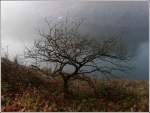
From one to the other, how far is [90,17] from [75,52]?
2.62ft

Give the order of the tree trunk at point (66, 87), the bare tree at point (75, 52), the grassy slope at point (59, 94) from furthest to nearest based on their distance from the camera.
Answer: the tree trunk at point (66, 87) → the bare tree at point (75, 52) → the grassy slope at point (59, 94)

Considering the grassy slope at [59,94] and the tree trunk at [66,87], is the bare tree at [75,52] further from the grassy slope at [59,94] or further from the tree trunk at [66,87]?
the grassy slope at [59,94]

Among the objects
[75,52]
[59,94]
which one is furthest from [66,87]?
[75,52]

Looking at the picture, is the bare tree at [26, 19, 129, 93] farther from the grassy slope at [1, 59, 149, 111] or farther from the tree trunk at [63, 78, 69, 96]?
the grassy slope at [1, 59, 149, 111]

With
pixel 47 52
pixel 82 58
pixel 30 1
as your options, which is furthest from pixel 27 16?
pixel 82 58

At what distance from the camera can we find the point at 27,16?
8711mm

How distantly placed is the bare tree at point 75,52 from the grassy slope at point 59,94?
25cm

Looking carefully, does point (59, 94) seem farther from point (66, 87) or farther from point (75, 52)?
point (75, 52)

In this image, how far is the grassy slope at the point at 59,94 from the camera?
8398 millimetres

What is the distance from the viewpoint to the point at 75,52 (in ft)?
29.1

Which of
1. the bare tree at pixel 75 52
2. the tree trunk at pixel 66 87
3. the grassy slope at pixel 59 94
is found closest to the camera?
the grassy slope at pixel 59 94

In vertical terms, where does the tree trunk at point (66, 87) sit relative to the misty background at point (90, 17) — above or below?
Result: below

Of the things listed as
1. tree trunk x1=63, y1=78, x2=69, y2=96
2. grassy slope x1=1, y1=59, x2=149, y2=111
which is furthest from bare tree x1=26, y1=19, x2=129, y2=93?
grassy slope x1=1, y1=59, x2=149, y2=111

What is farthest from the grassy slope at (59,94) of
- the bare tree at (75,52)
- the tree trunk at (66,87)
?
the bare tree at (75,52)
